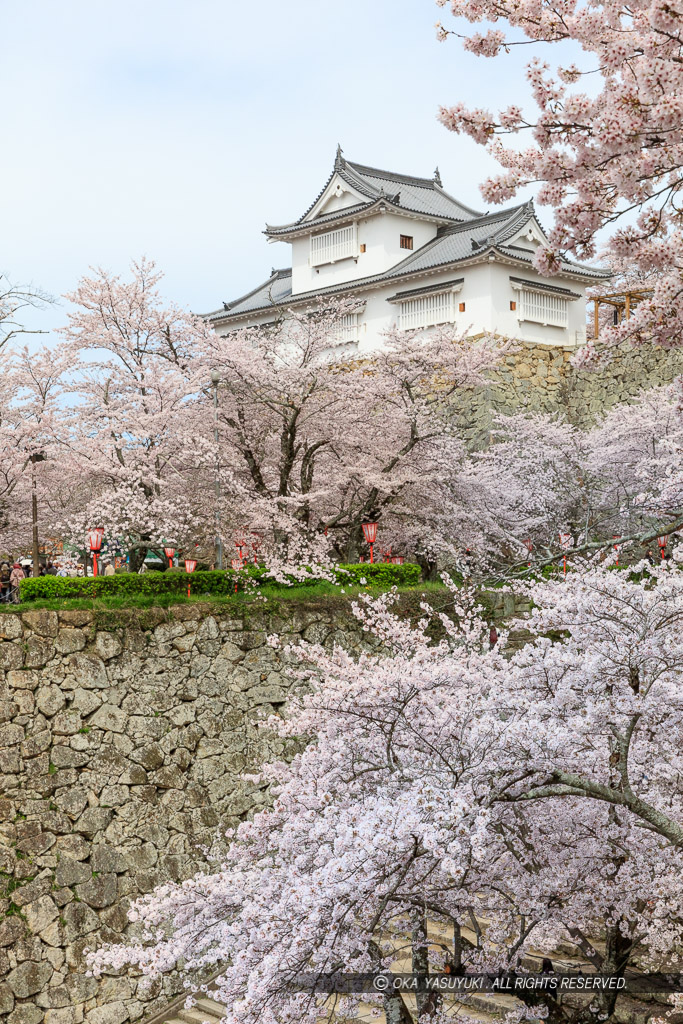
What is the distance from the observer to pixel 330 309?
2722 centimetres

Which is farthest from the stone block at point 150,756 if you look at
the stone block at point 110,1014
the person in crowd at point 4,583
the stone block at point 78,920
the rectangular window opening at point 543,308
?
the rectangular window opening at point 543,308

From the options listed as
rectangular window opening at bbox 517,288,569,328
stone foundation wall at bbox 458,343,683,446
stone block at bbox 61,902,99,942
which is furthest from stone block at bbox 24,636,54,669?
rectangular window opening at bbox 517,288,569,328

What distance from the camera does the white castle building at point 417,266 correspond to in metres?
24.4

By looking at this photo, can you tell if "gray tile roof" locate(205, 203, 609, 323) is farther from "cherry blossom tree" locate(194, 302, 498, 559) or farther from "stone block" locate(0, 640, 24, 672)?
"stone block" locate(0, 640, 24, 672)

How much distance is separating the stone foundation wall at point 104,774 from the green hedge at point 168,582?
539mm

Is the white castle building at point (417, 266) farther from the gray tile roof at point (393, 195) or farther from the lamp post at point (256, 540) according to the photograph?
the lamp post at point (256, 540)

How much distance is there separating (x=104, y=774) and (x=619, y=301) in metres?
18.7

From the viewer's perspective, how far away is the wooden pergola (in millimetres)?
22344

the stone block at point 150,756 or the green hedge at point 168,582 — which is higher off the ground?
the green hedge at point 168,582

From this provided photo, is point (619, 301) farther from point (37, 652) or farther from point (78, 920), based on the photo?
point (78, 920)

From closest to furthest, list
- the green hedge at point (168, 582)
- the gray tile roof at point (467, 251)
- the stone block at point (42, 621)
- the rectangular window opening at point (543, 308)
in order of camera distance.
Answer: the stone block at point (42, 621), the green hedge at point (168, 582), the gray tile roof at point (467, 251), the rectangular window opening at point (543, 308)

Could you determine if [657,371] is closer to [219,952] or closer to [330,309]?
[330,309]

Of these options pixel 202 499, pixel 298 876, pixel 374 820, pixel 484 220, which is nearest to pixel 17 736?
pixel 202 499

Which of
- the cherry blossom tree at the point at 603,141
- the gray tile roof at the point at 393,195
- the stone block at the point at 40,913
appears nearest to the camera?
the cherry blossom tree at the point at 603,141
